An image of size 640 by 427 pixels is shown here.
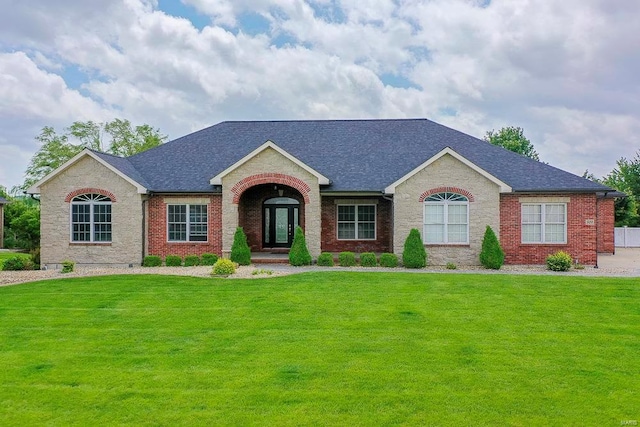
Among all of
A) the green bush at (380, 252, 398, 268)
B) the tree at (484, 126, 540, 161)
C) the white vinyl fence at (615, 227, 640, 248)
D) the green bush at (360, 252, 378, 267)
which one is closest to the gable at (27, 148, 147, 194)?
the green bush at (360, 252, 378, 267)

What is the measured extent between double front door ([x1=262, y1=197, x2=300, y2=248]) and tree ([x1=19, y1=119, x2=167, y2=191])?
30770 mm

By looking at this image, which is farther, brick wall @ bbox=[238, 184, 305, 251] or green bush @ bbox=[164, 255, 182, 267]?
brick wall @ bbox=[238, 184, 305, 251]

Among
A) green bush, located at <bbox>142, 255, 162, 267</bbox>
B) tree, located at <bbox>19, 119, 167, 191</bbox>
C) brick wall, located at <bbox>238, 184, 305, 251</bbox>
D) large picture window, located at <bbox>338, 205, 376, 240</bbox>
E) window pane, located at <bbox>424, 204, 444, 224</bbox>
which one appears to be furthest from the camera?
tree, located at <bbox>19, 119, 167, 191</bbox>

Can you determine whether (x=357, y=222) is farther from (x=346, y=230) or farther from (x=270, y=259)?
(x=270, y=259)

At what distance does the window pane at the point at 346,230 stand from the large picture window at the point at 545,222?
25.7ft

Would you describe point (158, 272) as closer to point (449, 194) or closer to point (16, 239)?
point (449, 194)

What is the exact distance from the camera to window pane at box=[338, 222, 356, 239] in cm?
2362

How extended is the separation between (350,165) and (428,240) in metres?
5.61

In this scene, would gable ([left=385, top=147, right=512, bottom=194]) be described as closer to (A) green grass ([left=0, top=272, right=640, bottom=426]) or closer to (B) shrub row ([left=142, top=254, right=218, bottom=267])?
(A) green grass ([left=0, top=272, right=640, bottom=426])

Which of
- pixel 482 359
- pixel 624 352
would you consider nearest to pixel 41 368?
pixel 482 359

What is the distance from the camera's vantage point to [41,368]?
772 cm

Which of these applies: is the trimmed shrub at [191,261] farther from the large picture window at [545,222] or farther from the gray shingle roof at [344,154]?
the large picture window at [545,222]

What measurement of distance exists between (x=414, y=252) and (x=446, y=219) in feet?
7.47

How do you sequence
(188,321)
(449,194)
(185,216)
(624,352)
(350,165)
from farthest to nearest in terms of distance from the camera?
(350,165), (185,216), (449,194), (188,321), (624,352)
